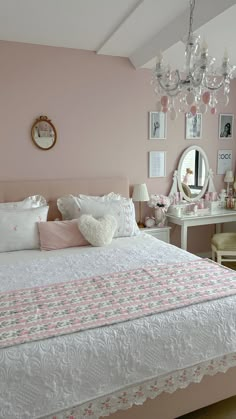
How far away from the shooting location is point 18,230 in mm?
2688

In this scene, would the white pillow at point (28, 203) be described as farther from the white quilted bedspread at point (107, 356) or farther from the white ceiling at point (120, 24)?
the white ceiling at point (120, 24)

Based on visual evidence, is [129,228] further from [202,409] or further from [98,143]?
[202,409]

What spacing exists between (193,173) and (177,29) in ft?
5.91

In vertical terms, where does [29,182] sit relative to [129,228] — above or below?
above

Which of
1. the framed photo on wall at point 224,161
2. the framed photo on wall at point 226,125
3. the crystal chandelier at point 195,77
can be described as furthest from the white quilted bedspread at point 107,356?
the framed photo on wall at point 226,125

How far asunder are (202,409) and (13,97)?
9.53 feet

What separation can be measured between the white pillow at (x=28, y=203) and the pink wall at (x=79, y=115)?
9.7 inches

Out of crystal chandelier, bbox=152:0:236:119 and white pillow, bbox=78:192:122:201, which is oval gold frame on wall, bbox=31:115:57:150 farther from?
crystal chandelier, bbox=152:0:236:119

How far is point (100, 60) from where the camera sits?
3.35 metres

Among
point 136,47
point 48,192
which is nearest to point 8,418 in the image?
point 48,192

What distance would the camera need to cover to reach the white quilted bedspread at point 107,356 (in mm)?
1242

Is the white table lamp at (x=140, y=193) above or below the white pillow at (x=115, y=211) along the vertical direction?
above

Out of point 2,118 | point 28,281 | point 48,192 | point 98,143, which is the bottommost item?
point 28,281

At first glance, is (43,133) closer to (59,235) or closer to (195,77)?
(59,235)
